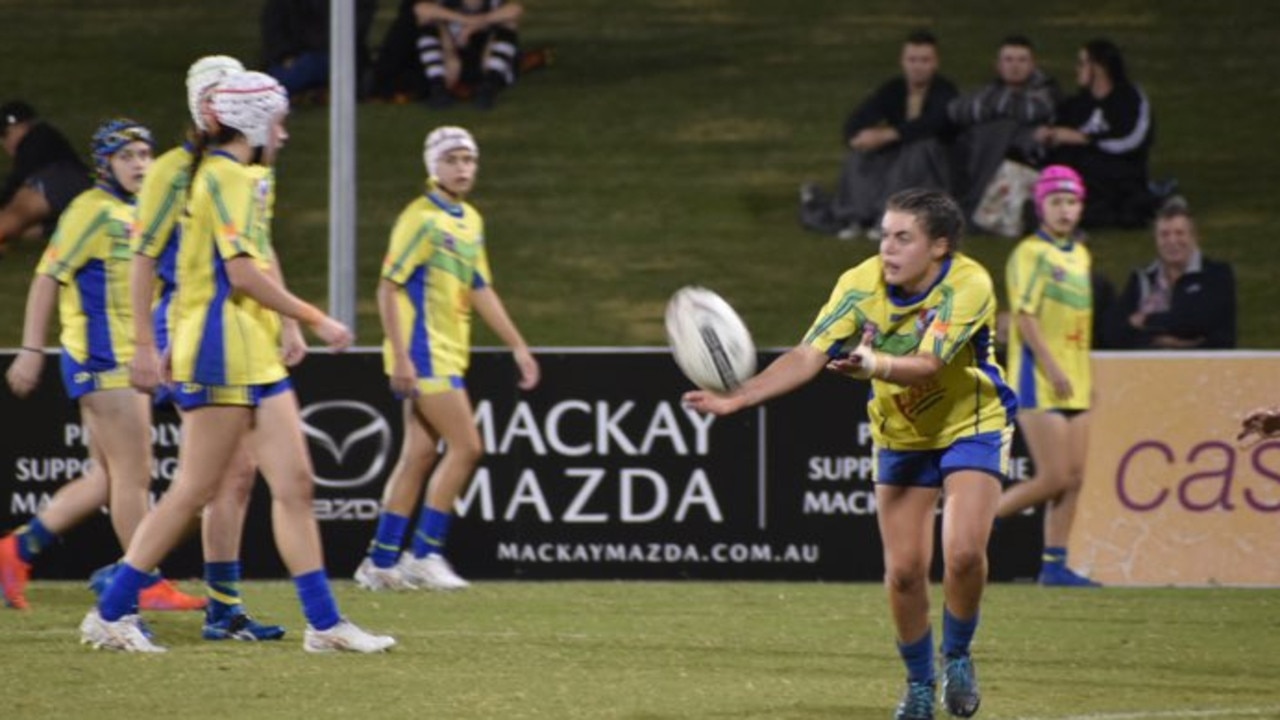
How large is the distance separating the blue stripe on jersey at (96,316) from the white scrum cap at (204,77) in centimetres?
162

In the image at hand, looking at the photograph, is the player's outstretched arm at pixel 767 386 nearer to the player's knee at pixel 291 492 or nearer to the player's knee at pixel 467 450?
the player's knee at pixel 291 492

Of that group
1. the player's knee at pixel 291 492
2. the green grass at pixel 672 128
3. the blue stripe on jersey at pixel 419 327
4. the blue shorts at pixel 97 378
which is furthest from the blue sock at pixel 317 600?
the green grass at pixel 672 128

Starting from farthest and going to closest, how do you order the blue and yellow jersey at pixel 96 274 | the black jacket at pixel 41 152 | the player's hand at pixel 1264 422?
the black jacket at pixel 41 152 → the blue and yellow jersey at pixel 96 274 → the player's hand at pixel 1264 422

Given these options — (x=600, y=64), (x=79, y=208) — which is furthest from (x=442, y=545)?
(x=600, y=64)

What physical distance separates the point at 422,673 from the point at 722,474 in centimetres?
454

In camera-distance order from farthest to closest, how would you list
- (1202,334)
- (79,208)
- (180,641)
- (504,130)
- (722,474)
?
(504,130), (1202,334), (722,474), (79,208), (180,641)

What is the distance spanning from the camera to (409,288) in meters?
13.1

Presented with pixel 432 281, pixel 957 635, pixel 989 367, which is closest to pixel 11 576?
pixel 432 281

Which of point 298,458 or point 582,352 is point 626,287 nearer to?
point 582,352

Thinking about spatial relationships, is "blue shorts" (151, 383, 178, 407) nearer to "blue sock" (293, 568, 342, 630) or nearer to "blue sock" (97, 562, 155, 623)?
"blue sock" (97, 562, 155, 623)

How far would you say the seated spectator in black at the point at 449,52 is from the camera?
2062 centimetres

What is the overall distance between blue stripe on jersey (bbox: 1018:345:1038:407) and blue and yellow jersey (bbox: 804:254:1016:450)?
4904mm

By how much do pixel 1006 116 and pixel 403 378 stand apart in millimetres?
6866

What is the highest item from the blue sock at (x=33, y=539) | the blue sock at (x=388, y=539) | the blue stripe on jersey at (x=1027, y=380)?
the blue stripe on jersey at (x=1027, y=380)
